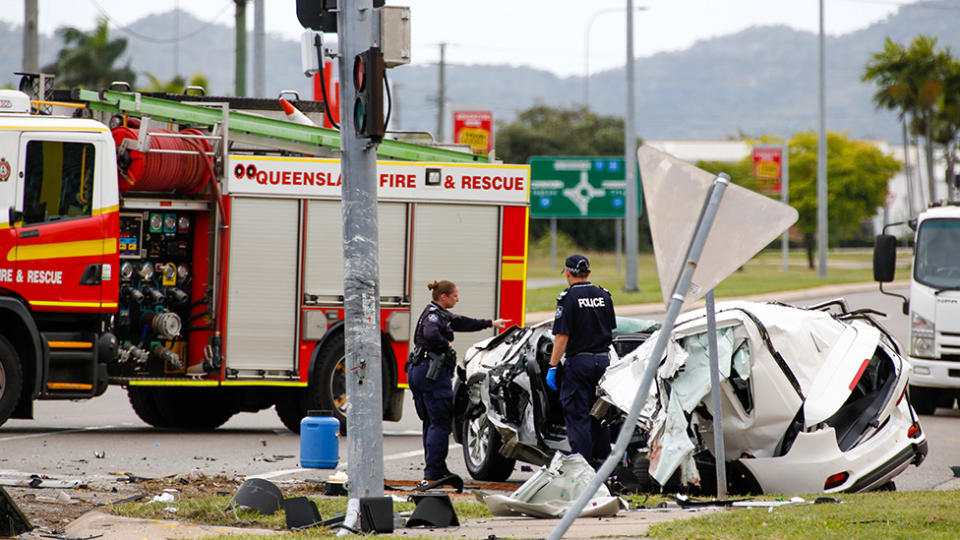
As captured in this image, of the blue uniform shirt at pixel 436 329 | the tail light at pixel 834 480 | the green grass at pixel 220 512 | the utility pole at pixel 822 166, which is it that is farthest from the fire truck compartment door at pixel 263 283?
the utility pole at pixel 822 166

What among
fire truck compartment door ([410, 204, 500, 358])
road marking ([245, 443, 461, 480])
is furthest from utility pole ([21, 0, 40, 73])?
road marking ([245, 443, 461, 480])

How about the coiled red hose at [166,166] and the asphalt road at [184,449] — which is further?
the coiled red hose at [166,166]

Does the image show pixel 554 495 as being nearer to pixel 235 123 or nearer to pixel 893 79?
pixel 235 123

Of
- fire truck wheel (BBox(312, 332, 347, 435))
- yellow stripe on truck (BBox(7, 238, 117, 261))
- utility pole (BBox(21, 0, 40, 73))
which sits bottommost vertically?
fire truck wheel (BBox(312, 332, 347, 435))

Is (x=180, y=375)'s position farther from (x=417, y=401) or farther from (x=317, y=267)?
(x=417, y=401)

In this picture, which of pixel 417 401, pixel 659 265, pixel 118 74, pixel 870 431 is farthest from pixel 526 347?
pixel 118 74

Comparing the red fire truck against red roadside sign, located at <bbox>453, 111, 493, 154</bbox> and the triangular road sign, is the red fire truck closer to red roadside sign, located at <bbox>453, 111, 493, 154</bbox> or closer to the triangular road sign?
the triangular road sign

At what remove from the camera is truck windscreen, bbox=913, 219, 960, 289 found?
15.6 meters

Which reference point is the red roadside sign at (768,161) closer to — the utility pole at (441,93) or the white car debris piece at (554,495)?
the utility pole at (441,93)

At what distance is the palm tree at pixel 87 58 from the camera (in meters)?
64.1

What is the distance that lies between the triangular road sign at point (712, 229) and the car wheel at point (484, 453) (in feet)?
15.4

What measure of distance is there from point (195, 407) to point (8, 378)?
8.90 feet

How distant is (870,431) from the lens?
360 inches

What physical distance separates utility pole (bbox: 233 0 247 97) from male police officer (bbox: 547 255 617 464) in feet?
51.1
